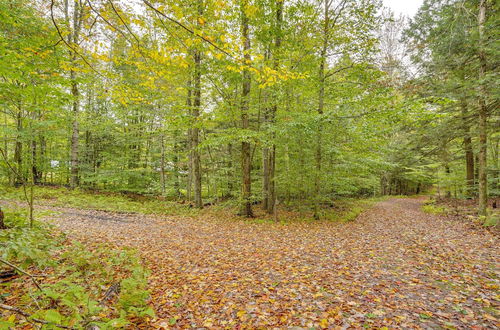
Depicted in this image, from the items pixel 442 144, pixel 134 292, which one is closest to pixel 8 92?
pixel 134 292

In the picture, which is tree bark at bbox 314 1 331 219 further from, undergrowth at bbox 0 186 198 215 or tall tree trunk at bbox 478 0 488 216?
undergrowth at bbox 0 186 198 215

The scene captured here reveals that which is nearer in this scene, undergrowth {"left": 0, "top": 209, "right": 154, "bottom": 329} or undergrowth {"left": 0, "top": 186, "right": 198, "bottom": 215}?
undergrowth {"left": 0, "top": 209, "right": 154, "bottom": 329}

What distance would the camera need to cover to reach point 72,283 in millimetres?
3830

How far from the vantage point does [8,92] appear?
475 centimetres

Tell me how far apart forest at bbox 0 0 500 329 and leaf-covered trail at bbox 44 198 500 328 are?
0.04 m

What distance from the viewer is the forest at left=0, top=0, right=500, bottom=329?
3.58 m

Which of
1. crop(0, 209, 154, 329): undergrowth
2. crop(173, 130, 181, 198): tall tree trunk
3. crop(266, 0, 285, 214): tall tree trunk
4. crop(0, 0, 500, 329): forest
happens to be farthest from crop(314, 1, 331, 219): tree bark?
crop(173, 130, 181, 198): tall tree trunk

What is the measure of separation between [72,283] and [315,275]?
4.49 meters

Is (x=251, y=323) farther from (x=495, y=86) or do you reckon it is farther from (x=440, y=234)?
(x=495, y=86)

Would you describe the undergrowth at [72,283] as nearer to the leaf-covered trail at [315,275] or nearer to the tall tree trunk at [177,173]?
the leaf-covered trail at [315,275]

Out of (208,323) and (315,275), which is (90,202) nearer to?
(208,323)

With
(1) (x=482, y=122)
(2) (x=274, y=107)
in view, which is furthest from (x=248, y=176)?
(1) (x=482, y=122)

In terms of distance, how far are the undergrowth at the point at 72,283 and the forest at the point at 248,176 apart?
4 centimetres

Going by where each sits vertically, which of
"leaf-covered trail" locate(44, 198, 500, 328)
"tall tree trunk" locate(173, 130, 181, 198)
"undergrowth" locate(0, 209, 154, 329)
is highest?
"tall tree trunk" locate(173, 130, 181, 198)
